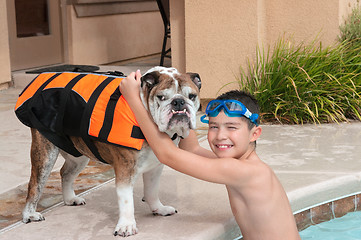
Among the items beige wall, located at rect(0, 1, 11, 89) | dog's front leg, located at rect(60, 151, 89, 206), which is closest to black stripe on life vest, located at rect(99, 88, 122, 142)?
dog's front leg, located at rect(60, 151, 89, 206)

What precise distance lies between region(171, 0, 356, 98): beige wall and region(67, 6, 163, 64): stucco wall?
3.78m

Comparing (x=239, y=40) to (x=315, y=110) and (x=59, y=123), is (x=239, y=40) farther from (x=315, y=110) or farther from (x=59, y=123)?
(x=59, y=123)

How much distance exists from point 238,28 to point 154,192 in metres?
3.83

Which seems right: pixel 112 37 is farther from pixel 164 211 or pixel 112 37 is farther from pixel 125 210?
pixel 125 210

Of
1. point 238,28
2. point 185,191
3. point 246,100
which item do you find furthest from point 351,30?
point 246,100

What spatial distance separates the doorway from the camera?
972cm

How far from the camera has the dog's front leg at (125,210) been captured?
3.22 m

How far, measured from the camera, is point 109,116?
127 inches

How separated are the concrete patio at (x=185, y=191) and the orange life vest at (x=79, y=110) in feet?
1.52

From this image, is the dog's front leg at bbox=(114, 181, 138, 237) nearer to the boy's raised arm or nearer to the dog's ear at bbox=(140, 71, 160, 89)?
the boy's raised arm

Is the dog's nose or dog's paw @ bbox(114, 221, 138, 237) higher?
the dog's nose

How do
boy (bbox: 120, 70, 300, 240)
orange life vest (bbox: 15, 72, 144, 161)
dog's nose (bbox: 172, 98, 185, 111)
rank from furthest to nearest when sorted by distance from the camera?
orange life vest (bbox: 15, 72, 144, 161)
boy (bbox: 120, 70, 300, 240)
dog's nose (bbox: 172, 98, 185, 111)

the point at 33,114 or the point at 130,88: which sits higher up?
the point at 130,88

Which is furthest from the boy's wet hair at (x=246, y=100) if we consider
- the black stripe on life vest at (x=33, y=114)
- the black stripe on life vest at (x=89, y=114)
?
the black stripe on life vest at (x=33, y=114)
